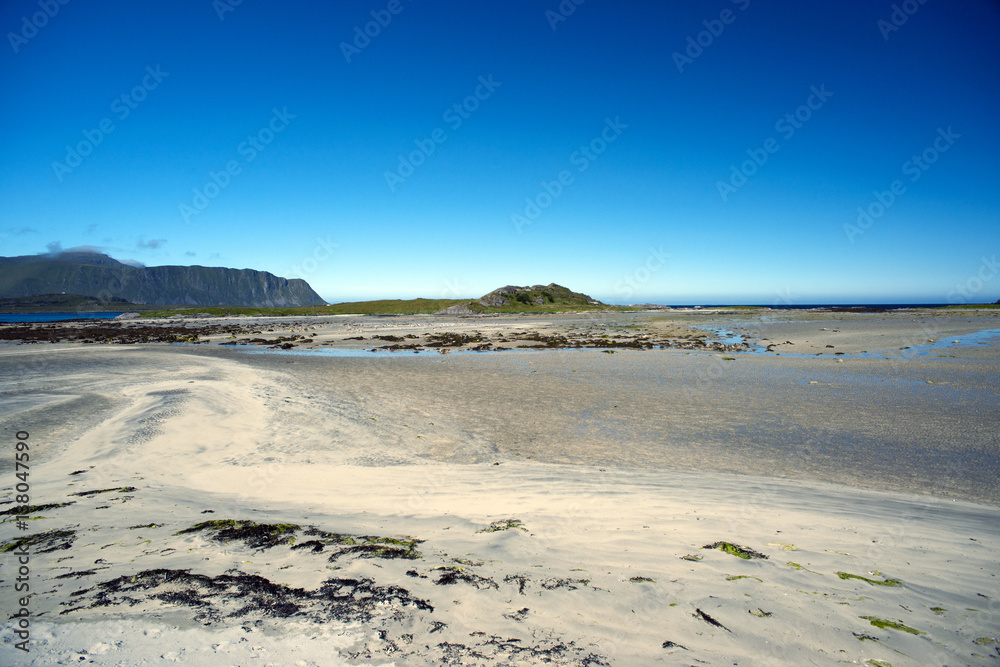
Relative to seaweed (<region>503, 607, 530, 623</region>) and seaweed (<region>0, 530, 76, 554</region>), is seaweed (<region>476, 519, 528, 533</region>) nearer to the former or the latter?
seaweed (<region>503, 607, 530, 623</region>)

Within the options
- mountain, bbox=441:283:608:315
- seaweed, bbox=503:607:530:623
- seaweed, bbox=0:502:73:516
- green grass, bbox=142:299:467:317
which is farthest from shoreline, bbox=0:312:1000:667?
green grass, bbox=142:299:467:317

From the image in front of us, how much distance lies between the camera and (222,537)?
4422mm

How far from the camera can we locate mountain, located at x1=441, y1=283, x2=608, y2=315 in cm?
9500

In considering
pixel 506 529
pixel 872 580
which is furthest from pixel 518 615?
pixel 872 580

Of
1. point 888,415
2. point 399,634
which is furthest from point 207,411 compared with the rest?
point 888,415

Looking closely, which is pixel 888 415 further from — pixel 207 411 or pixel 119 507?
pixel 207 411

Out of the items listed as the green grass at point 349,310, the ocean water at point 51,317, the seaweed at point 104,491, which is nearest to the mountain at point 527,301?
the green grass at point 349,310

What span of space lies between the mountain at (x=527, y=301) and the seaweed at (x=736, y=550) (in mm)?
83085

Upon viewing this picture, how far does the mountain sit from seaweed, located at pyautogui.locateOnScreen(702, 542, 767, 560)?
83.1 meters

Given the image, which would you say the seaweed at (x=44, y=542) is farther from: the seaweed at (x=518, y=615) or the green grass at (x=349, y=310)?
the green grass at (x=349, y=310)

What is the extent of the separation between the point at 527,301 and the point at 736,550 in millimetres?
106177

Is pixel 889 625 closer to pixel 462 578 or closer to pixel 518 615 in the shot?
pixel 518 615

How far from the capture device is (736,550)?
14.8ft

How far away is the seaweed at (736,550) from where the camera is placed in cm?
439
